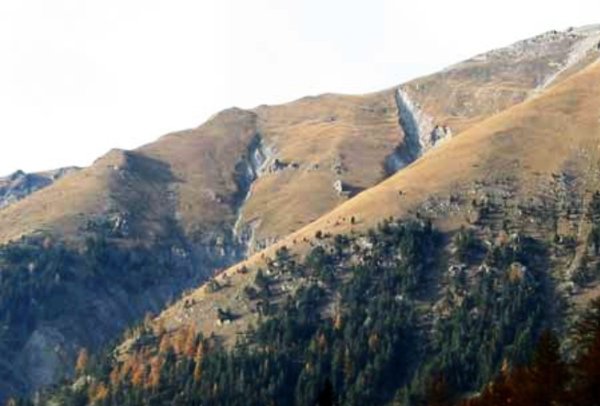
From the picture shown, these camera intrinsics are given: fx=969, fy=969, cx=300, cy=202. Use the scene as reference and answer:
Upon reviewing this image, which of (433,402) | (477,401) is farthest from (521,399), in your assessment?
(433,402)

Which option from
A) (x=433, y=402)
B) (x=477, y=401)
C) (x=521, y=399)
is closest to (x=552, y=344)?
(x=521, y=399)

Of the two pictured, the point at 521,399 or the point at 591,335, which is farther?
the point at 591,335

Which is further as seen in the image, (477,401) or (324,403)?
(477,401)

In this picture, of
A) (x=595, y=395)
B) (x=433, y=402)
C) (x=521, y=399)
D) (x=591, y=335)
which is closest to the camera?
(x=595, y=395)

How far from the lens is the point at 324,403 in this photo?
65.2 meters

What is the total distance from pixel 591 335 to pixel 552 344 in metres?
6.10

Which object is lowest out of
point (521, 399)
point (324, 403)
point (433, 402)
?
point (433, 402)

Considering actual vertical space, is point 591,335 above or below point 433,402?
Answer: above

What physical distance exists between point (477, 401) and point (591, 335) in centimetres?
1477

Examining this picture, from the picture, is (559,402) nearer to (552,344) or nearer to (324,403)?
(552,344)

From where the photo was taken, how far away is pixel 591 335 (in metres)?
75.2

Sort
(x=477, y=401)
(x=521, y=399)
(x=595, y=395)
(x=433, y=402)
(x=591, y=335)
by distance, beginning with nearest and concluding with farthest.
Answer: (x=595, y=395) → (x=521, y=399) → (x=591, y=335) → (x=477, y=401) → (x=433, y=402)

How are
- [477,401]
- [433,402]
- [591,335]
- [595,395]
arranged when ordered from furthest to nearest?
[433,402] < [477,401] < [591,335] < [595,395]

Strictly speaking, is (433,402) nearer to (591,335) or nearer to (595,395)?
(591,335)
